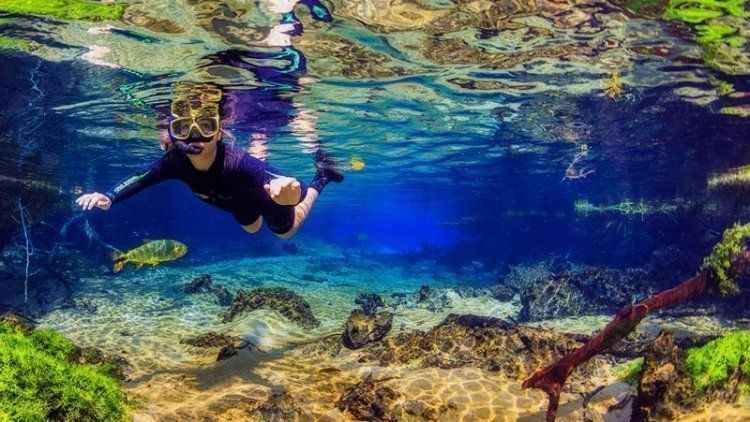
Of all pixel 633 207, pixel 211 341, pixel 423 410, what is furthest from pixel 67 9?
pixel 633 207

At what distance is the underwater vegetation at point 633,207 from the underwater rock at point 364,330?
19.5 meters

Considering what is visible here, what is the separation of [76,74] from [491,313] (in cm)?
1759

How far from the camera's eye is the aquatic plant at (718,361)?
17.6 ft

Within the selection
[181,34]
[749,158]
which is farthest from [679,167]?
[181,34]

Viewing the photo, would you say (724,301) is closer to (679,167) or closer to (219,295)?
(679,167)

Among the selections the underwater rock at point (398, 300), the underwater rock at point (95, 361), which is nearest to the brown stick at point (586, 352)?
the underwater rock at point (95, 361)

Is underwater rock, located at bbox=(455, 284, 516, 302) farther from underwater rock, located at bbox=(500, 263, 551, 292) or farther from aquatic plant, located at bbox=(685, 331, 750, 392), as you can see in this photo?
aquatic plant, located at bbox=(685, 331, 750, 392)

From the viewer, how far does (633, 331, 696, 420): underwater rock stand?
17.1 feet

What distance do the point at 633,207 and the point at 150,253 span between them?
2818 cm

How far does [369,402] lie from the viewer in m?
5.89

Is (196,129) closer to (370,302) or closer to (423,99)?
(423,99)

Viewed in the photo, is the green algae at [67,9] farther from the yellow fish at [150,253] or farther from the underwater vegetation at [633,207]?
the underwater vegetation at [633,207]

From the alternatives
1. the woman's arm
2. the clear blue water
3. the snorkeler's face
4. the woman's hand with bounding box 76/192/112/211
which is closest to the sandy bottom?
the woman's hand with bounding box 76/192/112/211

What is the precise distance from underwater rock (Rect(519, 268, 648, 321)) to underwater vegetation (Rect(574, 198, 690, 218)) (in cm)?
767
